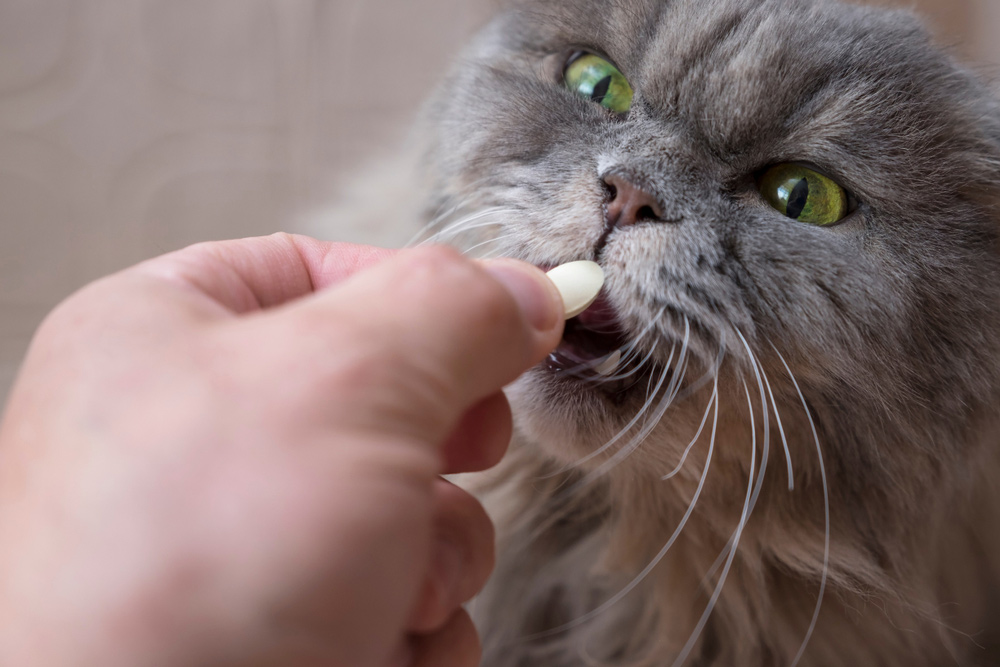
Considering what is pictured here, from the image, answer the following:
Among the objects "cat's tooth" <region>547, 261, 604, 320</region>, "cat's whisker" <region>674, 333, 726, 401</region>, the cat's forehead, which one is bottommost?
"cat's whisker" <region>674, 333, 726, 401</region>

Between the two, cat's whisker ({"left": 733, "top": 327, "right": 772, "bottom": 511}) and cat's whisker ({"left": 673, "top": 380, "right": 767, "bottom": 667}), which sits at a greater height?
cat's whisker ({"left": 733, "top": 327, "right": 772, "bottom": 511})

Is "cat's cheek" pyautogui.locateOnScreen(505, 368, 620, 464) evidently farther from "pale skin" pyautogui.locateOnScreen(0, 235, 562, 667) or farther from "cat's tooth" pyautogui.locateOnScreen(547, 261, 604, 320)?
"pale skin" pyautogui.locateOnScreen(0, 235, 562, 667)

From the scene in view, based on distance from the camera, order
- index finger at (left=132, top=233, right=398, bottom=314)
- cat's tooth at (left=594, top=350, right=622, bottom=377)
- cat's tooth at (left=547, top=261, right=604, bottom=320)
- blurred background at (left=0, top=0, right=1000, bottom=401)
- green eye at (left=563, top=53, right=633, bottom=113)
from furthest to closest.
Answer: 1. blurred background at (left=0, top=0, right=1000, bottom=401)
2. green eye at (left=563, top=53, right=633, bottom=113)
3. cat's tooth at (left=594, top=350, right=622, bottom=377)
4. cat's tooth at (left=547, top=261, right=604, bottom=320)
5. index finger at (left=132, top=233, right=398, bottom=314)

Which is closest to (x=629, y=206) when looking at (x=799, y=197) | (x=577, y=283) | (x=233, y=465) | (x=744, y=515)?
(x=577, y=283)

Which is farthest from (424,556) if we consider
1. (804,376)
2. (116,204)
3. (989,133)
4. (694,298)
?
(116,204)

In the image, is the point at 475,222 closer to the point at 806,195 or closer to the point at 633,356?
the point at 633,356

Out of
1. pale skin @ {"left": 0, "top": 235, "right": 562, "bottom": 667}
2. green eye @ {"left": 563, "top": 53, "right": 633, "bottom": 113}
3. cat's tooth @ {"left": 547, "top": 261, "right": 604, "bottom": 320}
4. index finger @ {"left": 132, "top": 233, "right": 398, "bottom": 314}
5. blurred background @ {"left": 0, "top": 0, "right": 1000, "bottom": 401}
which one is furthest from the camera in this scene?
blurred background @ {"left": 0, "top": 0, "right": 1000, "bottom": 401}

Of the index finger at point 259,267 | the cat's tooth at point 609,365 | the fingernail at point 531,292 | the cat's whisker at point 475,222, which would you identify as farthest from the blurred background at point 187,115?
the fingernail at point 531,292

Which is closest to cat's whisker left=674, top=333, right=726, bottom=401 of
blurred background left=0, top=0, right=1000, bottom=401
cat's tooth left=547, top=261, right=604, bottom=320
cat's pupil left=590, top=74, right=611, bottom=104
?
cat's tooth left=547, top=261, right=604, bottom=320
